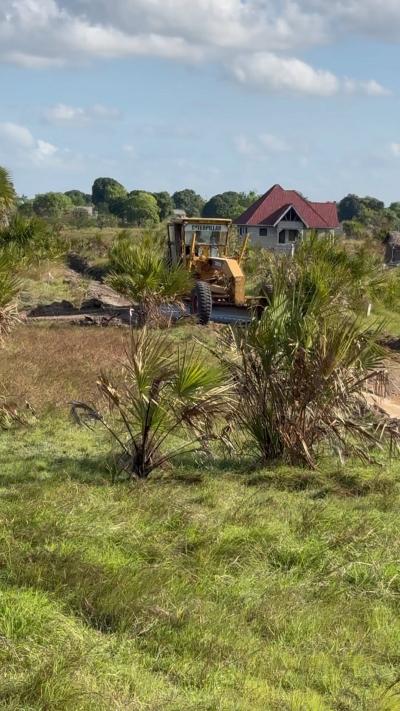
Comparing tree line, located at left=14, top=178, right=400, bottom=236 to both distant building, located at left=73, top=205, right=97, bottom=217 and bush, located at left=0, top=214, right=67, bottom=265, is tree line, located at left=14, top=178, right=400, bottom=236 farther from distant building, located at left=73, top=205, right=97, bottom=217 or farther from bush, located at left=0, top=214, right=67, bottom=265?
bush, located at left=0, top=214, right=67, bottom=265

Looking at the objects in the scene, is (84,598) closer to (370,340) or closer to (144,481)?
(144,481)

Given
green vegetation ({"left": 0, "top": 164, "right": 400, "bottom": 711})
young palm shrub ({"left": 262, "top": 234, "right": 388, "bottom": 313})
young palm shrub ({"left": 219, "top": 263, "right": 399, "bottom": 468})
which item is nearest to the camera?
green vegetation ({"left": 0, "top": 164, "right": 400, "bottom": 711})

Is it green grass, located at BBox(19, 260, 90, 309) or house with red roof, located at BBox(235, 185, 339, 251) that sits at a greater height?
house with red roof, located at BBox(235, 185, 339, 251)

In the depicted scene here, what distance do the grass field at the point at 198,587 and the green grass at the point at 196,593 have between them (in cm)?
1

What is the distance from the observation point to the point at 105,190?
5182 inches

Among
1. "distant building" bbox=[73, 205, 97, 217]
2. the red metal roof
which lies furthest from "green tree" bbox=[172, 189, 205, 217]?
the red metal roof

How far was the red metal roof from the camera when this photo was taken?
64.6 metres

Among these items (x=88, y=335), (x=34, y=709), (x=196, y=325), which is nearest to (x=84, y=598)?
(x=34, y=709)

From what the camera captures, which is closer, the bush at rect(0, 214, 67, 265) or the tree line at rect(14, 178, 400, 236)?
the bush at rect(0, 214, 67, 265)

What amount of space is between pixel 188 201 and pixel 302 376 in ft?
430

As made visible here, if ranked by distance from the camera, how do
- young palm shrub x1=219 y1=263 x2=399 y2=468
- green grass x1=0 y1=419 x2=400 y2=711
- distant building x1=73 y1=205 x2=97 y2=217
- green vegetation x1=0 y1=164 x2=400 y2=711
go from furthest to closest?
distant building x1=73 y1=205 x2=97 y2=217
young palm shrub x1=219 y1=263 x2=399 y2=468
green vegetation x1=0 y1=164 x2=400 y2=711
green grass x1=0 y1=419 x2=400 y2=711

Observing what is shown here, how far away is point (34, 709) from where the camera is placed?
166 inches

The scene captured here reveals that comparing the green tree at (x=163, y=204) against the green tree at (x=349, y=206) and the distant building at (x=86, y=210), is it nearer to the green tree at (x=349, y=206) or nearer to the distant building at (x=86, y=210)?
the distant building at (x=86, y=210)

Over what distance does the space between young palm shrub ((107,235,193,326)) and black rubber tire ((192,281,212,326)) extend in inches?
25.6
